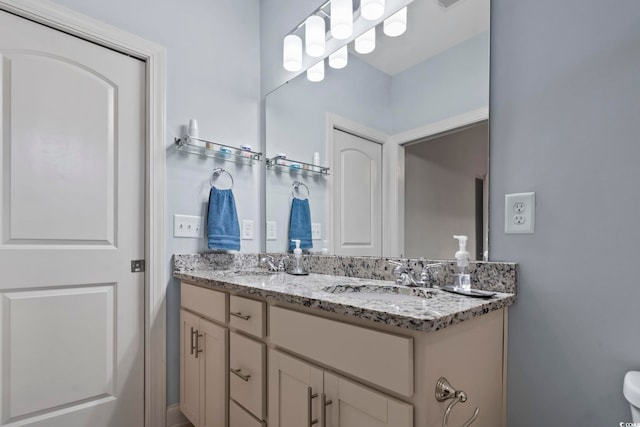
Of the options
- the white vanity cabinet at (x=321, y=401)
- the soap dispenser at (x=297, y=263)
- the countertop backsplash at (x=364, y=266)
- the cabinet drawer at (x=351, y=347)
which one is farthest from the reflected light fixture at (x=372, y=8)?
the white vanity cabinet at (x=321, y=401)

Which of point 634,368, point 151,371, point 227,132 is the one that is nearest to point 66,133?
point 227,132

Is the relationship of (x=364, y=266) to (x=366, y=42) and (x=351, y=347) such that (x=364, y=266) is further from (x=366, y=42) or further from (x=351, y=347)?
(x=366, y=42)

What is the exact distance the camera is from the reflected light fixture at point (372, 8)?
54.7 inches

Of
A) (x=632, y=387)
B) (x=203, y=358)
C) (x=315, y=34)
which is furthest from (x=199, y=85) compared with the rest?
(x=632, y=387)

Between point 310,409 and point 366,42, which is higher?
point 366,42

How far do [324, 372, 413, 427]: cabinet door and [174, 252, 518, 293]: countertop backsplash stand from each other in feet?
1.78

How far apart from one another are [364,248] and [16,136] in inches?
59.5

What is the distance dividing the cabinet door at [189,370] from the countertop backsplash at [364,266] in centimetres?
28

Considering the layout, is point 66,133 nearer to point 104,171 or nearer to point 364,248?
point 104,171

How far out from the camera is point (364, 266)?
146cm

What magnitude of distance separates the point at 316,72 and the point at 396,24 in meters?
0.52

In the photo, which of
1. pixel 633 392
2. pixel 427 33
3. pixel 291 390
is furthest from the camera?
pixel 427 33

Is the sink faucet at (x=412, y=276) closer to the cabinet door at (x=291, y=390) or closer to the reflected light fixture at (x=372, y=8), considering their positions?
the cabinet door at (x=291, y=390)

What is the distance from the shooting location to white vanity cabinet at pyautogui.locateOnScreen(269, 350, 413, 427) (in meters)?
0.73
